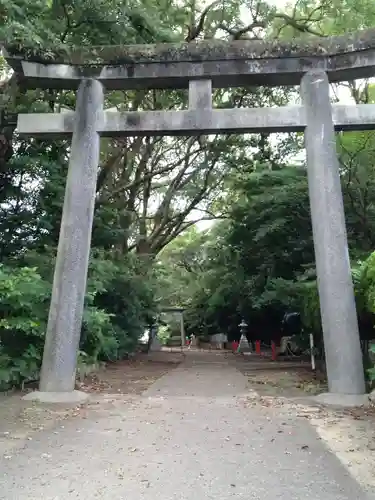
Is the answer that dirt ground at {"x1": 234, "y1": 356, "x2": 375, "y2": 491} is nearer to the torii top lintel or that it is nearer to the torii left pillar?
the torii left pillar

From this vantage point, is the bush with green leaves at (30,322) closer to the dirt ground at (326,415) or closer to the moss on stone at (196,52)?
the dirt ground at (326,415)

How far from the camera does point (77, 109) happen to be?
26.8ft

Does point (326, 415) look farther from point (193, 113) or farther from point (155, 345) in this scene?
point (155, 345)

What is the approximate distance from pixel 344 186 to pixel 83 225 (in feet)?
21.7

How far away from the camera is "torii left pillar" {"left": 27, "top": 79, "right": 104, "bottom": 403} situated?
7.24 m

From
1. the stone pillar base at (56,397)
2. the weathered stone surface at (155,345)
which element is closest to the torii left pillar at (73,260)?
the stone pillar base at (56,397)

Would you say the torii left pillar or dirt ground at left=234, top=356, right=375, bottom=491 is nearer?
dirt ground at left=234, top=356, right=375, bottom=491

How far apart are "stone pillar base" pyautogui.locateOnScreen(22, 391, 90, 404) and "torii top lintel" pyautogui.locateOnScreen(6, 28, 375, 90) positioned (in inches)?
199

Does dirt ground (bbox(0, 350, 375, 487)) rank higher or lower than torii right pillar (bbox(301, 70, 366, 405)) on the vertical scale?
lower

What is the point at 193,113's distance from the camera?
8055 mm

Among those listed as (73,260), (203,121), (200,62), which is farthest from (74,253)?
(200,62)

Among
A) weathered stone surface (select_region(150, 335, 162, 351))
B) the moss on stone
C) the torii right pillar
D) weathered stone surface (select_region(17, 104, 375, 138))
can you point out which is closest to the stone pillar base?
the torii right pillar

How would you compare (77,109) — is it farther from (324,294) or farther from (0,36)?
(324,294)

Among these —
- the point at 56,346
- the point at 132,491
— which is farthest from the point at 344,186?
the point at 132,491
